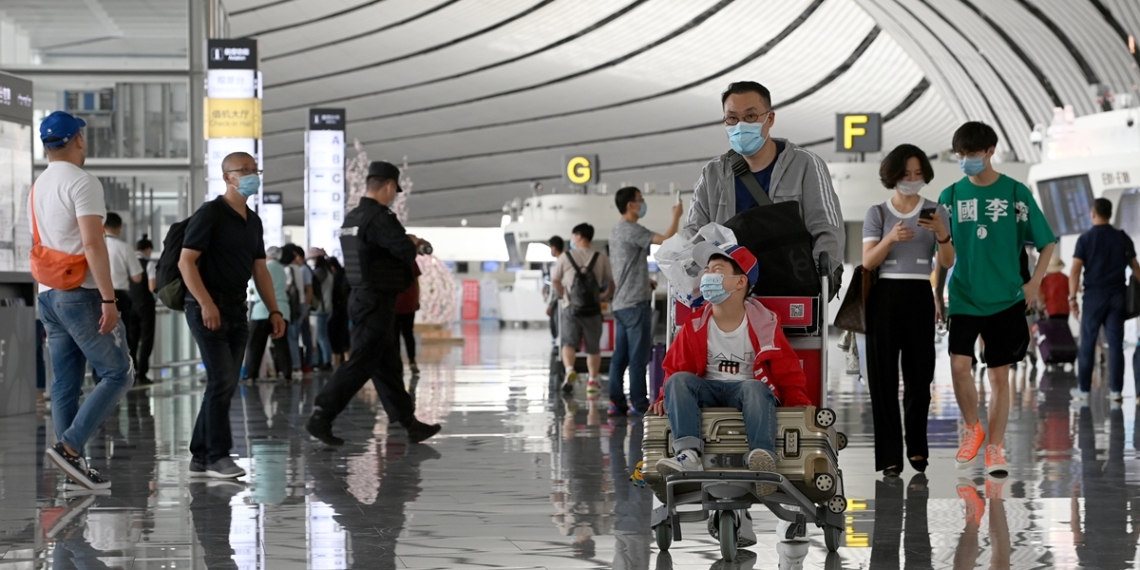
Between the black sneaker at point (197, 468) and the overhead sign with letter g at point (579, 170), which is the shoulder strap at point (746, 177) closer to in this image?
the black sneaker at point (197, 468)

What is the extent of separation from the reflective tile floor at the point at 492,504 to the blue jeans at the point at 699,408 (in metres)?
0.38

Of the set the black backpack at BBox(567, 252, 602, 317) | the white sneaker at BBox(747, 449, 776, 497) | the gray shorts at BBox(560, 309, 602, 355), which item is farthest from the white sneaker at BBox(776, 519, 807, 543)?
the gray shorts at BBox(560, 309, 602, 355)

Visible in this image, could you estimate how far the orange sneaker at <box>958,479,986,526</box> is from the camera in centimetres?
556

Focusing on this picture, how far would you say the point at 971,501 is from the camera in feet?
19.7

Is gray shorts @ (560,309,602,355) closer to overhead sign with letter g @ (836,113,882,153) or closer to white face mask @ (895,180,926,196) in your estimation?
white face mask @ (895,180,926,196)

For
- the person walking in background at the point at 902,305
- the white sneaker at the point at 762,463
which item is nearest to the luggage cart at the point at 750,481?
the white sneaker at the point at 762,463

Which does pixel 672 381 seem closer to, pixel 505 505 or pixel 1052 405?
pixel 505 505

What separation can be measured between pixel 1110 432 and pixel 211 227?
5.54 metres

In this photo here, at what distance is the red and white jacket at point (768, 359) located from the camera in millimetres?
4793

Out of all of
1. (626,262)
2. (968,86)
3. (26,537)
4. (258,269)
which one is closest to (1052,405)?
(626,262)

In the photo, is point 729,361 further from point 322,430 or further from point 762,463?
point 322,430

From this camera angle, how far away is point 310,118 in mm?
25406

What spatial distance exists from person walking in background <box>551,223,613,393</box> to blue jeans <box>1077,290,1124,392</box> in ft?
12.5

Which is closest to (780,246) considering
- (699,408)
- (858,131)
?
(699,408)
